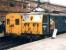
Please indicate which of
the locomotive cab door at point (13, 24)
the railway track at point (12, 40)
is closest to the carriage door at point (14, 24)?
the locomotive cab door at point (13, 24)

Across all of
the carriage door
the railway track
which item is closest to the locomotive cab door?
the carriage door

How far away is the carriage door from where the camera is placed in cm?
2026

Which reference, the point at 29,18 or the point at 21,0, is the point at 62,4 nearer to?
the point at 21,0

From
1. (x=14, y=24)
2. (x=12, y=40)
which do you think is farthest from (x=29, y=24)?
(x=12, y=40)

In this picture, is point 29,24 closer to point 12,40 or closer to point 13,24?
point 13,24

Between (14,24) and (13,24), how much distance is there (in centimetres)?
10

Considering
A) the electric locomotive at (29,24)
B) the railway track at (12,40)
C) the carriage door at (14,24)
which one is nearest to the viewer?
the electric locomotive at (29,24)

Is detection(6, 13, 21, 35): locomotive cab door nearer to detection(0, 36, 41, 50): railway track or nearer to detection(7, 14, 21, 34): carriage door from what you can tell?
detection(7, 14, 21, 34): carriage door

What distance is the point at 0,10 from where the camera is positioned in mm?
26422

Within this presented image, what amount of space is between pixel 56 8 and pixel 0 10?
14.0 m

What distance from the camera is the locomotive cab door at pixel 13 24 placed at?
2028 centimetres

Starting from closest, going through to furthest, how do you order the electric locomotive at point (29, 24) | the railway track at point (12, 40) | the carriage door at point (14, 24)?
the electric locomotive at point (29, 24)
the carriage door at point (14, 24)
the railway track at point (12, 40)

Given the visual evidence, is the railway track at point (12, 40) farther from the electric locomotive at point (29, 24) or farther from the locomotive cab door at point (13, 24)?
the locomotive cab door at point (13, 24)

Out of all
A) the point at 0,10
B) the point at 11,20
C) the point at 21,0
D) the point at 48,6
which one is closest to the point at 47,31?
the point at 11,20
